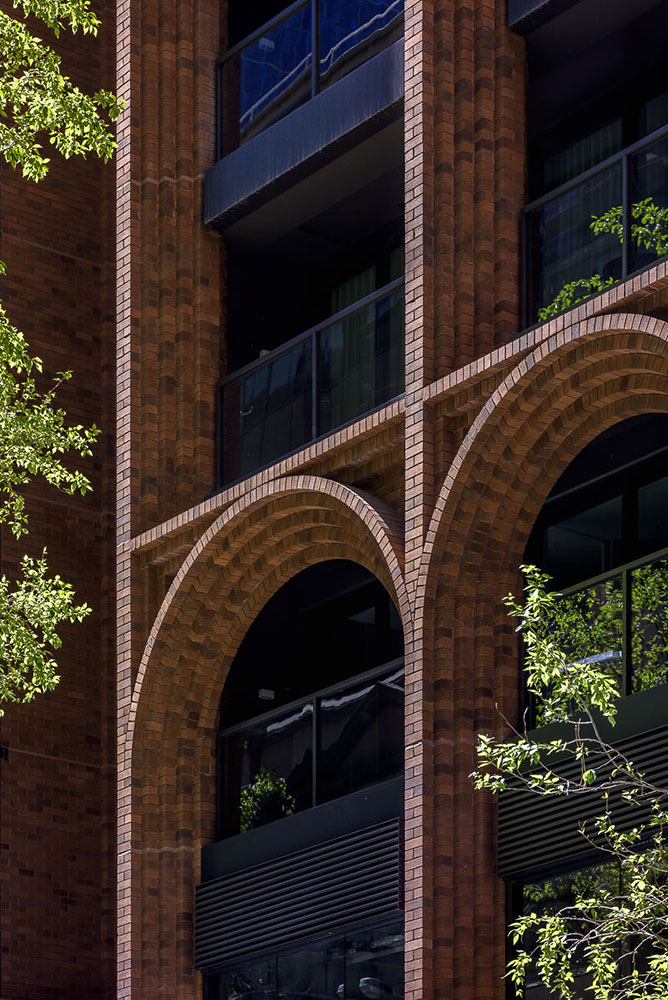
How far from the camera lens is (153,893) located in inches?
813

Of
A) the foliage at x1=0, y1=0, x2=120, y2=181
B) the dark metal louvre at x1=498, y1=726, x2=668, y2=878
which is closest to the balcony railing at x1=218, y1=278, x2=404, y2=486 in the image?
the foliage at x1=0, y1=0, x2=120, y2=181

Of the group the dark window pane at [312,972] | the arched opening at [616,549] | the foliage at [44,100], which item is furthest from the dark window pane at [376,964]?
the foliage at [44,100]

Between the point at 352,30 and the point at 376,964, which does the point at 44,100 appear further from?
the point at 376,964

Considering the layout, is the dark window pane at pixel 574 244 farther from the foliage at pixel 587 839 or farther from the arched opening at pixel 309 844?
the arched opening at pixel 309 844

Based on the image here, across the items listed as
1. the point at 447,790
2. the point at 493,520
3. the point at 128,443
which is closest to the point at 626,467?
the point at 493,520

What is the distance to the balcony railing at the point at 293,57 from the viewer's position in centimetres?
2072

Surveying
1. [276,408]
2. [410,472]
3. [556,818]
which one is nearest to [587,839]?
[556,818]

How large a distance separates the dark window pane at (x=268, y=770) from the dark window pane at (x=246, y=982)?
138 cm

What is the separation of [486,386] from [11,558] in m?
7.72

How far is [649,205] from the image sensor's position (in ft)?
56.2

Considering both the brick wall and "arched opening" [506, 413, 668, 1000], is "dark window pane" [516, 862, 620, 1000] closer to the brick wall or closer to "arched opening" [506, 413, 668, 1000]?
"arched opening" [506, 413, 668, 1000]

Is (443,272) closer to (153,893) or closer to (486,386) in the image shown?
(486,386)

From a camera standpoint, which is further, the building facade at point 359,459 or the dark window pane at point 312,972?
the dark window pane at point 312,972

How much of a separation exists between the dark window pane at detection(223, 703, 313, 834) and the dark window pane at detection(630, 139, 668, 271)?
5877 mm
